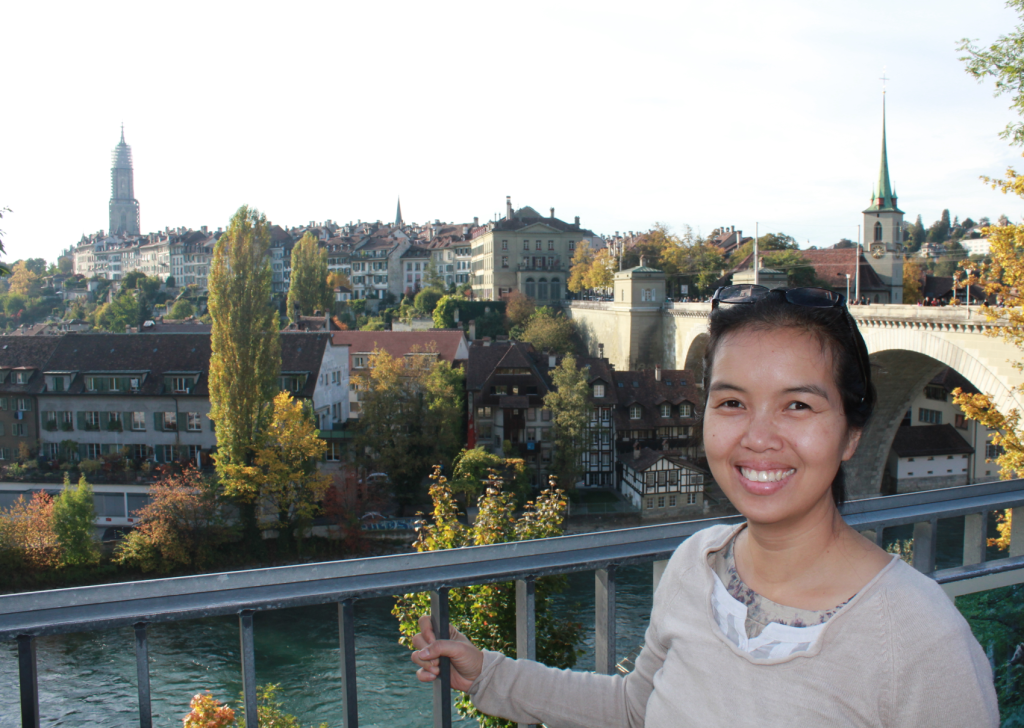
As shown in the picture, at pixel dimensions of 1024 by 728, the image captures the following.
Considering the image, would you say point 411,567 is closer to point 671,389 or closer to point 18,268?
point 671,389

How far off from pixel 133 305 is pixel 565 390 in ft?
141

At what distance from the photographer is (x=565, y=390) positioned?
64.1ft

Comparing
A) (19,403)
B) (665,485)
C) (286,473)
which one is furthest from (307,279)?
(665,485)

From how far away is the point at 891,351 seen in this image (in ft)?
52.6

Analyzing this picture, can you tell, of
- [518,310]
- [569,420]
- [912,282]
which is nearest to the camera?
[569,420]

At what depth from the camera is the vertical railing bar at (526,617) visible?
1294 millimetres

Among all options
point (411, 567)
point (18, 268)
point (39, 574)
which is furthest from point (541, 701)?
point (18, 268)

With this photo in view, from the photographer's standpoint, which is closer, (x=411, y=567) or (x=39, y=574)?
(x=411, y=567)

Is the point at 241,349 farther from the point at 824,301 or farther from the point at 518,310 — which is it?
the point at 518,310

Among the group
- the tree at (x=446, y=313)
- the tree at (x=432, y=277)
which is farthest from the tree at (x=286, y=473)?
the tree at (x=432, y=277)

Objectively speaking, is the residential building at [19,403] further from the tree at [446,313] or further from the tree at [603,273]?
the tree at [603,273]

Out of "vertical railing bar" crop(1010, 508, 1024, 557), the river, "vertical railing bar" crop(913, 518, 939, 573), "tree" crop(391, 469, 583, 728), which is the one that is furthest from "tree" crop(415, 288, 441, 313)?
"vertical railing bar" crop(913, 518, 939, 573)

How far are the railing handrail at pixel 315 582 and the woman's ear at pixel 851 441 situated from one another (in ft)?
1.27

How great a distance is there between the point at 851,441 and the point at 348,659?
2.63 feet
